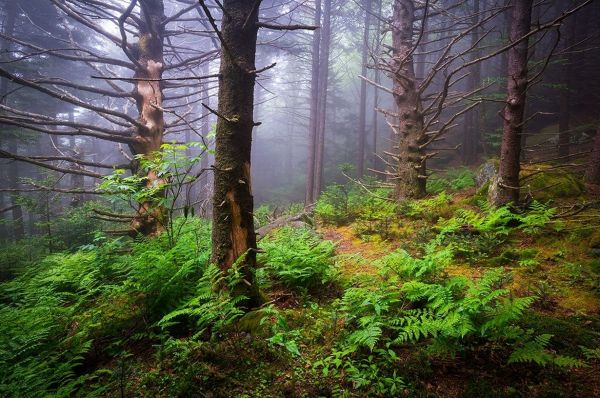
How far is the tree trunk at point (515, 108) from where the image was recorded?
18.1ft

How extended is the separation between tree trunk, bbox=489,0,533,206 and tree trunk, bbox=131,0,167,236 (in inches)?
280

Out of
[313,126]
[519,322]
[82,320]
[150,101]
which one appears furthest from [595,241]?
[313,126]

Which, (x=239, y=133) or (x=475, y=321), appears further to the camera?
(x=239, y=133)

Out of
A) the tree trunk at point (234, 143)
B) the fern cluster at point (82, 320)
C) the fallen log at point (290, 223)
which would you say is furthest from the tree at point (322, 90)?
the tree trunk at point (234, 143)

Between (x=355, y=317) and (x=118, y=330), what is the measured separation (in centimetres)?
298

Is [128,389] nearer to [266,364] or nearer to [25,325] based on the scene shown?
[266,364]

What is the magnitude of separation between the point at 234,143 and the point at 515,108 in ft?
18.2

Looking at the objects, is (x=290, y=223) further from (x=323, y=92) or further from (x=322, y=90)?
(x=322, y=90)

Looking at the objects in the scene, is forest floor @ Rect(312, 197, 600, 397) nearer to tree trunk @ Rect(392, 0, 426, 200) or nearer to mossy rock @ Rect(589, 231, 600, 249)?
mossy rock @ Rect(589, 231, 600, 249)

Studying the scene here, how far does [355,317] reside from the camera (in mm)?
3062

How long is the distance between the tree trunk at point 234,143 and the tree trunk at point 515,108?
5171 millimetres

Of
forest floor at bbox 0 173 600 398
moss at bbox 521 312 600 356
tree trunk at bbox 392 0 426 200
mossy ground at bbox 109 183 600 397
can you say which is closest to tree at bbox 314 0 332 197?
tree trunk at bbox 392 0 426 200

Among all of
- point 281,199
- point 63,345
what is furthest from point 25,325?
point 281,199

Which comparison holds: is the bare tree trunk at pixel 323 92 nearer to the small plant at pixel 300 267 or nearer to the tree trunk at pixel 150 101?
the tree trunk at pixel 150 101
